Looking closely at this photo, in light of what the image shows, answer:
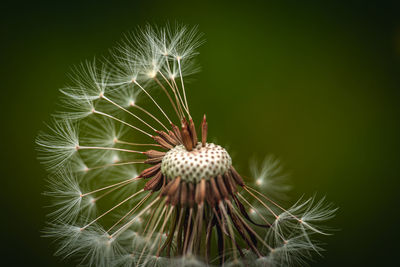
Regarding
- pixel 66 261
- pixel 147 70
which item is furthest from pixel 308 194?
pixel 66 261

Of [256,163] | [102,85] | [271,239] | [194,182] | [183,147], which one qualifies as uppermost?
[102,85]

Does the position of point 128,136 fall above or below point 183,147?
above

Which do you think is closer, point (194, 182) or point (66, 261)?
point (194, 182)

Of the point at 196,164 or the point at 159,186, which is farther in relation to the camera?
the point at 159,186

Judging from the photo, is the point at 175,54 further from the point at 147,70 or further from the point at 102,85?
the point at 102,85

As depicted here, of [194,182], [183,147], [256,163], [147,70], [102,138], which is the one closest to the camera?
[194,182]
